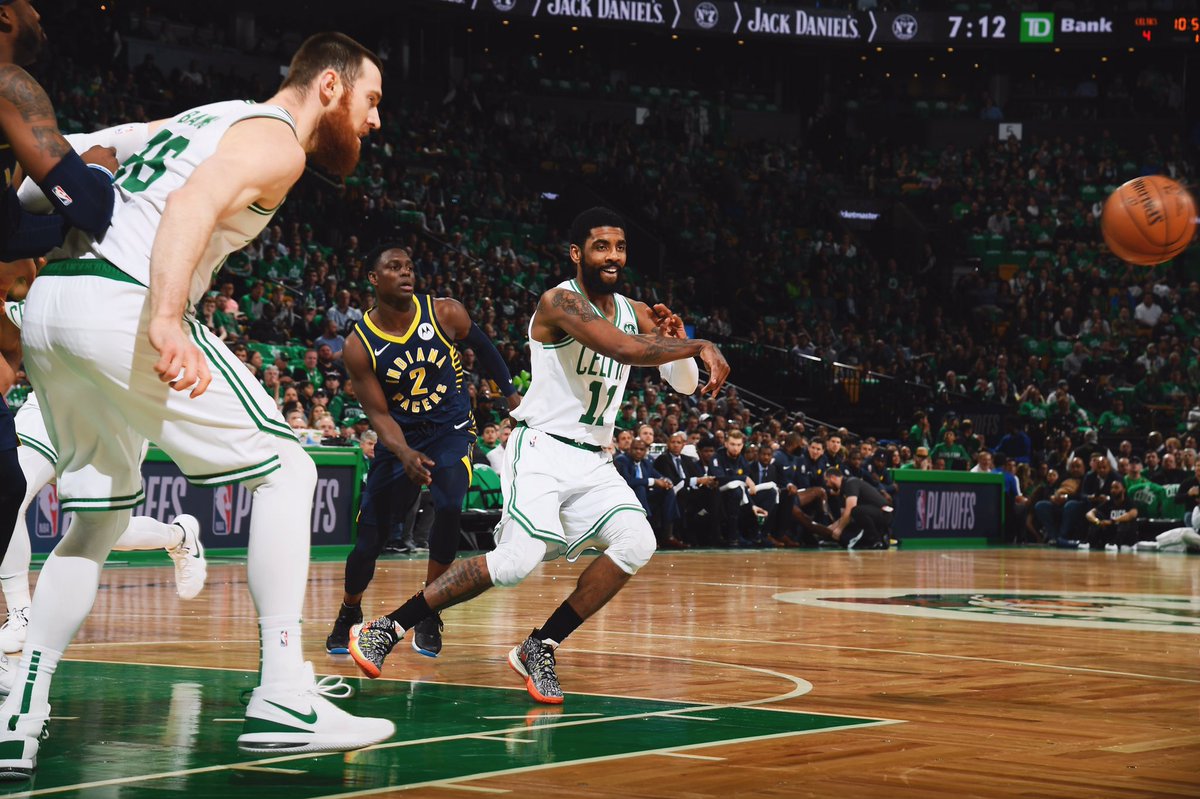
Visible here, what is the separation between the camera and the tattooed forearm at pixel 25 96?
4180mm

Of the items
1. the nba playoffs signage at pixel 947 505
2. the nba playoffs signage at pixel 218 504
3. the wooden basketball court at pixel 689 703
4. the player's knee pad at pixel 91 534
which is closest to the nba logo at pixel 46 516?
the nba playoffs signage at pixel 218 504

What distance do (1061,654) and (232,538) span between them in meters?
10.1

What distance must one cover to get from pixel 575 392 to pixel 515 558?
2.64 ft

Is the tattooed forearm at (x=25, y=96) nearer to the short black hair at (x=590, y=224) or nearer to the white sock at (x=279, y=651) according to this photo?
the white sock at (x=279, y=651)

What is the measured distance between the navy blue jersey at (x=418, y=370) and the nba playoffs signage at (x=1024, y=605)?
147 inches

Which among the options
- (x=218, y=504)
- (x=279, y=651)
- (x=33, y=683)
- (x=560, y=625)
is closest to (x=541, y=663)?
(x=560, y=625)

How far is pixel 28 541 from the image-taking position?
6609 millimetres

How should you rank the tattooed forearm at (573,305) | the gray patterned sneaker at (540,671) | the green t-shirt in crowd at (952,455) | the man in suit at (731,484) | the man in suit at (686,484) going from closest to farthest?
the gray patterned sneaker at (540,671), the tattooed forearm at (573,305), the man in suit at (686,484), the man in suit at (731,484), the green t-shirt in crowd at (952,455)

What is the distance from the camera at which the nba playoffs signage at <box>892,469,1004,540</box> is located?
23328 millimetres

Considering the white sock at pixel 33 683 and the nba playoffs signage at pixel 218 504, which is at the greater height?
the nba playoffs signage at pixel 218 504

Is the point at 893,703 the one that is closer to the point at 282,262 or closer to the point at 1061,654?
the point at 1061,654

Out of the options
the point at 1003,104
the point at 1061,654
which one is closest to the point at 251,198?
the point at 1061,654

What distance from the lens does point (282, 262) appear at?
72.8 ft

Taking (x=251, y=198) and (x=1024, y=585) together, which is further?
(x=1024, y=585)
